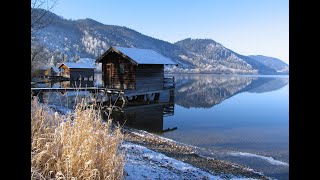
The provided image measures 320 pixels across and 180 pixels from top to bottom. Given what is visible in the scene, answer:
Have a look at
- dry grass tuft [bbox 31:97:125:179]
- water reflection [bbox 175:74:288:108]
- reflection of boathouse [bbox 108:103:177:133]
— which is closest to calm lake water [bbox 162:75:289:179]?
reflection of boathouse [bbox 108:103:177:133]

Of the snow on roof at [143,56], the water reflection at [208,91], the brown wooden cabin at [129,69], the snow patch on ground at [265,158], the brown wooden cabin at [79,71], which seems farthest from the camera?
the brown wooden cabin at [79,71]

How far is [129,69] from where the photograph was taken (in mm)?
26047

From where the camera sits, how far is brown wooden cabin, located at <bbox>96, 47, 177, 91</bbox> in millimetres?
A: 25922

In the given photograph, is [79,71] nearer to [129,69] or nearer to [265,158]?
[129,69]

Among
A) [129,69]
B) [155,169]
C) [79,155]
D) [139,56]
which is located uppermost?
[139,56]

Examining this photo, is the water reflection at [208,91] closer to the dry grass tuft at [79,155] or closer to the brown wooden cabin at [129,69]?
the brown wooden cabin at [129,69]

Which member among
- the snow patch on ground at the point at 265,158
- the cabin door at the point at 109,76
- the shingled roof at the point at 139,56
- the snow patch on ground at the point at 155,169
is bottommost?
the snow patch on ground at the point at 265,158

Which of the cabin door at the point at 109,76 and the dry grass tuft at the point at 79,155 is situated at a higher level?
the cabin door at the point at 109,76

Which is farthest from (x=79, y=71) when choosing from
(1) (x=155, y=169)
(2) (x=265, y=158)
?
(1) (x=155, y=169)

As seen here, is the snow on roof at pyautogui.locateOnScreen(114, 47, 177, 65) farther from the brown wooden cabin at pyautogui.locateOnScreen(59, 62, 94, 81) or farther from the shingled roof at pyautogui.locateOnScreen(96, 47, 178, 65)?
the brown wooden cabin at pyautogui.locateOnScreen(59, 62, 94, 81)

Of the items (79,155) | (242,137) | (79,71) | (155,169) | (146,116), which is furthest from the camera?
(79,71)

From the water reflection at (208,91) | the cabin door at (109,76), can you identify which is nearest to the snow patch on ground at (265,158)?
the cabin door at (109,76)

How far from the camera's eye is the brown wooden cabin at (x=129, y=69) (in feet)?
85.0

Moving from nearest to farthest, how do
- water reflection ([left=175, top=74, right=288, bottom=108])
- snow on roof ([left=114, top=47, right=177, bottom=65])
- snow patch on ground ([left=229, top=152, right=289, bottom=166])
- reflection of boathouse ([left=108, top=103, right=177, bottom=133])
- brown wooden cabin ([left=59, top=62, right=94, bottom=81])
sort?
snow patch on ground ([left=229, top=152, right=289, bottom=166])
reflection of boathouse ([left=108, top=103, right=177, bottom=133])
snow on roof ([left=114, top=47, right=177, bottom=65])
water reflection ([left=175, top=74, right=288, bottom=108])
brown wooden cabin ([left=59, top=62, right=94, bottom=81])
